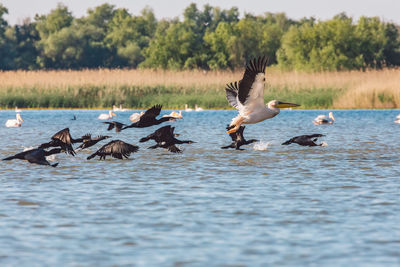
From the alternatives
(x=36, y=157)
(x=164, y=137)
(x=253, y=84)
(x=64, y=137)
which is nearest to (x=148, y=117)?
(x=164, y=137)

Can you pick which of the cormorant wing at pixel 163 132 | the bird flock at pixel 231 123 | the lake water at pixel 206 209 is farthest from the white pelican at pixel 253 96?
the cormorant wing at pixel 163 132

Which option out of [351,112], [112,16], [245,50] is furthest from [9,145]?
[112,16]

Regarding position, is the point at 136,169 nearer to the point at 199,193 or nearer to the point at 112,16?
the point at 199,193

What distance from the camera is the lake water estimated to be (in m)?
6.97

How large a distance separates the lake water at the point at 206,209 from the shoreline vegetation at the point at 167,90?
68.6ft

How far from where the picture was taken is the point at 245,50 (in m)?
63.4

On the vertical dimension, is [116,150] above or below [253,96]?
below

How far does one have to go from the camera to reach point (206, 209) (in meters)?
9.20

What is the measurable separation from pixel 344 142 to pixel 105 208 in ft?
37.8

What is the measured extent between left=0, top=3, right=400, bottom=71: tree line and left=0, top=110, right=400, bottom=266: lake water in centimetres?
3684

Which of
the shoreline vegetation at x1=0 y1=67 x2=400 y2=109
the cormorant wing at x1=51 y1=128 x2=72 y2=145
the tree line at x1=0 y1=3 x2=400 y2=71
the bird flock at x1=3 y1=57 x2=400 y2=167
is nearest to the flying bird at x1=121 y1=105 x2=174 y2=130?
the bird flock at x1=3 y1=57 x2=400 y2=167

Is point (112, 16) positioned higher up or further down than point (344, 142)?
higher up

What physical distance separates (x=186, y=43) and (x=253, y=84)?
157 feet

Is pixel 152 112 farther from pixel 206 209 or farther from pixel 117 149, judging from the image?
pixel 206 209
